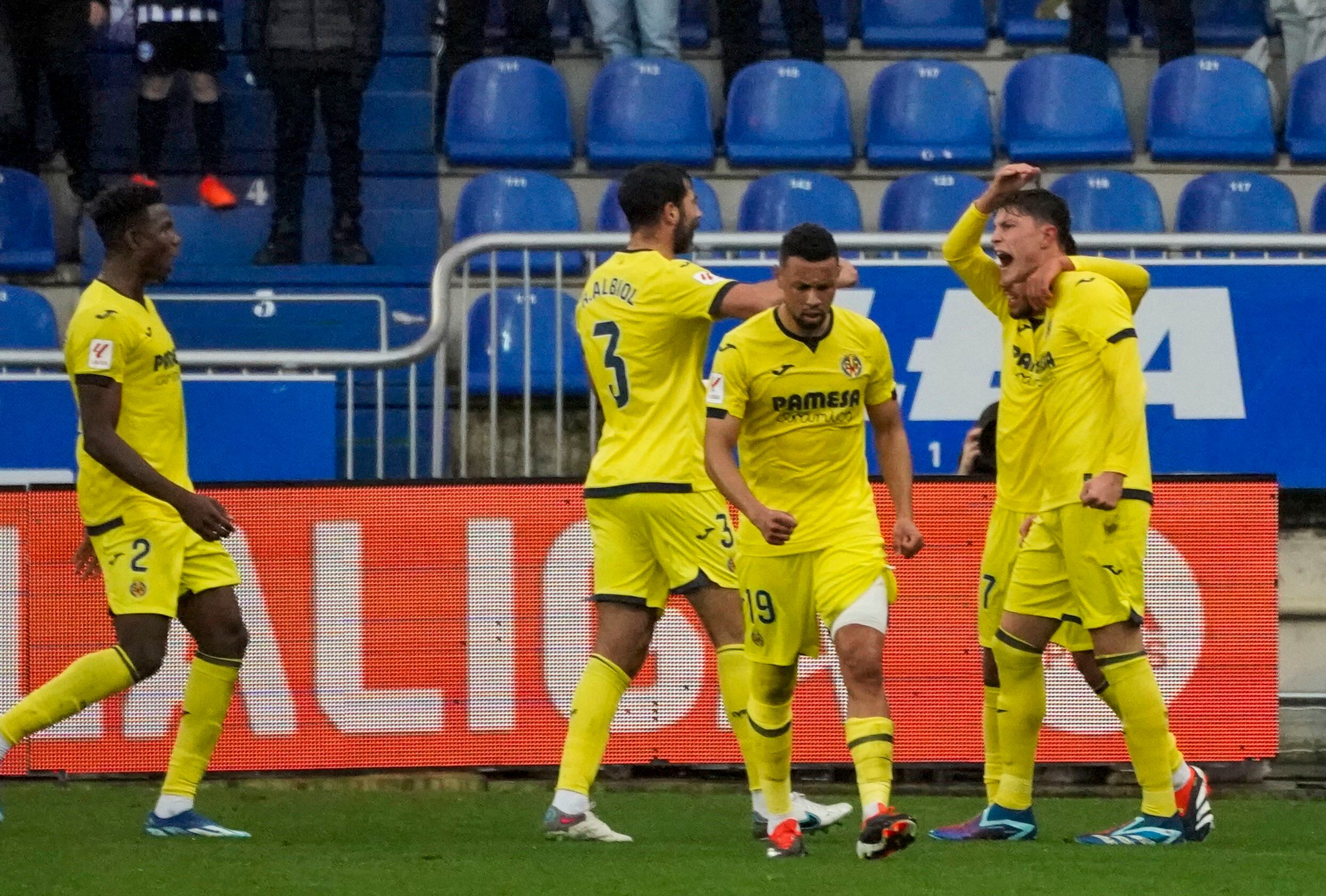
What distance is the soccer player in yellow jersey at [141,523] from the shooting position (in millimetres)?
7148

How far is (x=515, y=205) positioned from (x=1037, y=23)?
153 inches

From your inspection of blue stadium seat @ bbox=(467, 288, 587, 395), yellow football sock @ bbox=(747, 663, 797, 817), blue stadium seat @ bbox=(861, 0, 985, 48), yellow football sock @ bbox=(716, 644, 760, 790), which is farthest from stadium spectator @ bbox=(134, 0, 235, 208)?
yellow football sock @ bbox=(747, 663, 797, 817)

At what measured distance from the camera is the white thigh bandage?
6500 mm

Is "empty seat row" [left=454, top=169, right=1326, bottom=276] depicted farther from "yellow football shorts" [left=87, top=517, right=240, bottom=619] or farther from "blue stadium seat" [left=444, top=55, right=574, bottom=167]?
"yellow football shorts" [left=87, top=517, right=240, bottom=619]

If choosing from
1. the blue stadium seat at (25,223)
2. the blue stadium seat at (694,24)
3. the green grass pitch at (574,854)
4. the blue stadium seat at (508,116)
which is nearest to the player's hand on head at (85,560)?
the green grass pitch at (574,854)

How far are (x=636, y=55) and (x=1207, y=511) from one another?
5540 millimetres

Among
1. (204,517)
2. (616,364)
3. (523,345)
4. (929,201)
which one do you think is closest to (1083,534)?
(616,364)

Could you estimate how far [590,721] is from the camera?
7160 millimetres

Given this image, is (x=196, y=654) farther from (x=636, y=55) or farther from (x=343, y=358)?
(x=636, y=55)

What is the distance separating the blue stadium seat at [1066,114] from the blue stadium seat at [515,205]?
2760mm

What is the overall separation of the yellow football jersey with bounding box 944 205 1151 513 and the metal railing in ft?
7.00

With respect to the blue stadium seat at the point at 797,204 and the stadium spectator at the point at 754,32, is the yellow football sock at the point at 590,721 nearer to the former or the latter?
the blue stadium seat at the point at 797,204

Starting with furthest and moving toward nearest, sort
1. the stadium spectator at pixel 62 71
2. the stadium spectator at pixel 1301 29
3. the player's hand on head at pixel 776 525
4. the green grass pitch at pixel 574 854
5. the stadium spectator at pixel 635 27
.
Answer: the stadium spectator at pixel 1301 29, the stadium spectator at pixel 635 27, the stadium spectator at pixel 62 71, the player's hand on head at pixel 776 525, the green grass pitch at pixel 574 854

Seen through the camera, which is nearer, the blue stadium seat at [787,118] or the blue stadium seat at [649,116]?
the blue stadium seat at [649,116]
